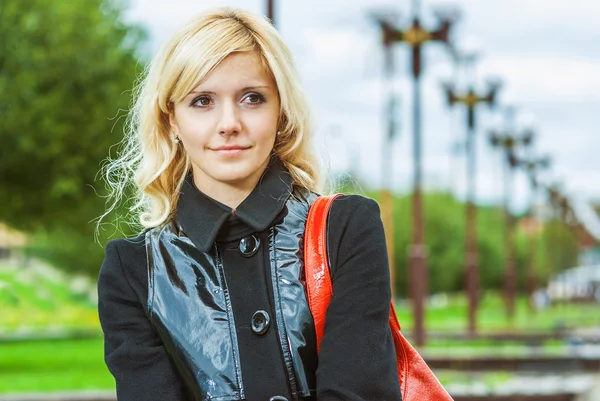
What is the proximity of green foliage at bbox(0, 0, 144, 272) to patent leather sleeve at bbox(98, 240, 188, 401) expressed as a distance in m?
22.4

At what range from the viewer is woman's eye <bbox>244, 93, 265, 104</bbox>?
251cm

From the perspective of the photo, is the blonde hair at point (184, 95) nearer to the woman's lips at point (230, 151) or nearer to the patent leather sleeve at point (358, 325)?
the woman's lips at point (230, 151)

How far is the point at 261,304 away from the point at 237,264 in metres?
0.12

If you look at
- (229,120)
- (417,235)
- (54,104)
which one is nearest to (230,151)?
(229,120)

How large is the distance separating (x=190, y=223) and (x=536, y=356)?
16.2m

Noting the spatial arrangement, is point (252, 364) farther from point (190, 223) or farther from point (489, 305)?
point (489, 305)

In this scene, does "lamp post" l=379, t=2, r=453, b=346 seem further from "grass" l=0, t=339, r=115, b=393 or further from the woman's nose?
the woman's nose

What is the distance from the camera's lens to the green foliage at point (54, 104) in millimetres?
24938

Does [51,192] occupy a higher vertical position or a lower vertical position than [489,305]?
higher

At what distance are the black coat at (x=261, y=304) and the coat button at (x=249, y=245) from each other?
0.04ft

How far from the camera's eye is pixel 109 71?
2619 cm

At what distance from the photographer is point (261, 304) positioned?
2.44 m

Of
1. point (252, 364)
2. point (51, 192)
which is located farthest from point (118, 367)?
point (51, 192)

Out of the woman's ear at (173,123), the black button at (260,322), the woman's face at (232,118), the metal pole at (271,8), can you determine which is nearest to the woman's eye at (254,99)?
the woman's face at (232,118)
